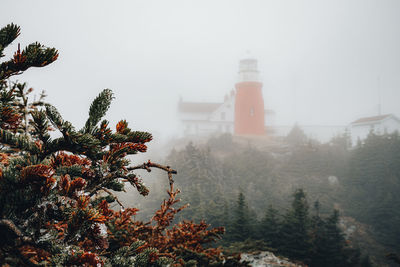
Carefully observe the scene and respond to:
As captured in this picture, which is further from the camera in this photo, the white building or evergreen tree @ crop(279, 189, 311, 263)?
the white building

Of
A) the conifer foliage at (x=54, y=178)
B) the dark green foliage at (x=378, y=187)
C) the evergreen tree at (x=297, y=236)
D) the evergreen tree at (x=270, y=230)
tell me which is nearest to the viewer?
the conifer foliage at (x=54, y=178)

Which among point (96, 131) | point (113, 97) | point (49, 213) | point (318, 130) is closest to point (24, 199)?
point (49, 213)

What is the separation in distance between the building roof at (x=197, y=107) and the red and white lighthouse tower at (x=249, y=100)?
10.6 meters

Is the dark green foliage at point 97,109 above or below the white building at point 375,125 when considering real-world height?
below

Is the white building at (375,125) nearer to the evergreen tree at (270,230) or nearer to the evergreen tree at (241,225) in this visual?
the evergreen tree at (270,230)

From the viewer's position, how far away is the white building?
34.4m

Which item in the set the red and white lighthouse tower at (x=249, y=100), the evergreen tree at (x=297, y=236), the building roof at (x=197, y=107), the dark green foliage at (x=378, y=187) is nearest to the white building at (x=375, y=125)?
the dark green foliage at (x=378, y=187)

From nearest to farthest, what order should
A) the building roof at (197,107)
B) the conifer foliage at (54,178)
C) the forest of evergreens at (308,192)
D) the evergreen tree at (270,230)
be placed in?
1. the conifer foliage at (54,178)
2. the evergreen tree at (270,230)
3. the forest of evergreens at (308,192)
4. the building roof at (197,107)

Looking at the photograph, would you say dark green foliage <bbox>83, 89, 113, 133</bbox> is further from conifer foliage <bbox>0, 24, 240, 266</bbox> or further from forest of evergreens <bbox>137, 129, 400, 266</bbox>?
forest of evergreens <bbox>137, 129, 400, 266</bbox>

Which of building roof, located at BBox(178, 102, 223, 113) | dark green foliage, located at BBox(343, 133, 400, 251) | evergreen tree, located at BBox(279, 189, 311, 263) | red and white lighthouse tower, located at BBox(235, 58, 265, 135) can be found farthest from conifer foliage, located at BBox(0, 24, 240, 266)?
building roof, located at BBox(178, 102, 223, 113)

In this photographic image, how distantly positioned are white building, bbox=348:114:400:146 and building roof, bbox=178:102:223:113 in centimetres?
2319

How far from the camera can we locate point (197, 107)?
4916 centimetres

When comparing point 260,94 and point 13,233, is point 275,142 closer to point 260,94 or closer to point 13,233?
point 260,94

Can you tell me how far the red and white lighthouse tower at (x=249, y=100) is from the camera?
3756cm
